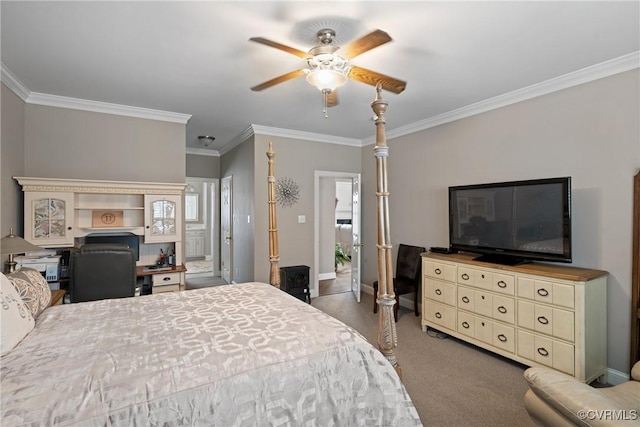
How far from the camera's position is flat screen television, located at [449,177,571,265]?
2.74 meters

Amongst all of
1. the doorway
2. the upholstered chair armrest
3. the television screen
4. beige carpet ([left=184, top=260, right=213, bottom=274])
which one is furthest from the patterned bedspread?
the doorway

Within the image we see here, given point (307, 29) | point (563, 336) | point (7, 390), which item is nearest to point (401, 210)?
point (563, 336)

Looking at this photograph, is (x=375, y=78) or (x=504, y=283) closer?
(x=375, y=78)

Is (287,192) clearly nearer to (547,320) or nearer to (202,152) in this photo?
(202,152)

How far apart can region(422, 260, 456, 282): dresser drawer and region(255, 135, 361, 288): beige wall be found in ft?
6.51

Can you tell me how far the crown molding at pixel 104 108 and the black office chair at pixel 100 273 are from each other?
1.74 metres

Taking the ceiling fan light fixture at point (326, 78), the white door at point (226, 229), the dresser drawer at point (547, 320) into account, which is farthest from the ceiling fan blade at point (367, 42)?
the white door at point (226, 229)

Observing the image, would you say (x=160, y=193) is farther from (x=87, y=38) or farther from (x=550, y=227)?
(x=550, y=227)

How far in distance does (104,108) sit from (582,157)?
4.85 meters

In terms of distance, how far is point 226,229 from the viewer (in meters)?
6.11

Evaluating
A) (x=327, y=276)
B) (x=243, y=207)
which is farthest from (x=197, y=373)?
(x=327, y=276)

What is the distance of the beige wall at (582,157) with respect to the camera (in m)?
2.61

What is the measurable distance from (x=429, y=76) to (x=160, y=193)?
123 inches

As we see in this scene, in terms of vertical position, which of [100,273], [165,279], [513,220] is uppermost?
[513,220]
